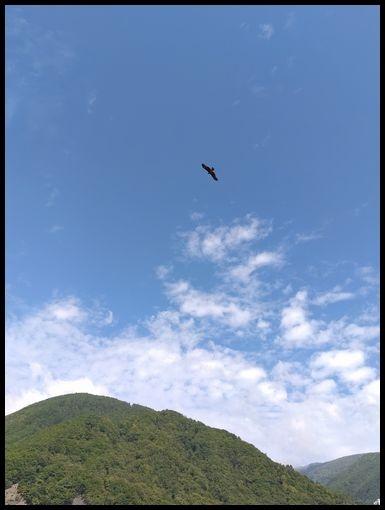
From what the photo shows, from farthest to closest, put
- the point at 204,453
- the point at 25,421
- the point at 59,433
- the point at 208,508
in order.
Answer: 1. the point at 25,421
2. the point at 204,453
3. the point at 59,433
4. the point at 208,508

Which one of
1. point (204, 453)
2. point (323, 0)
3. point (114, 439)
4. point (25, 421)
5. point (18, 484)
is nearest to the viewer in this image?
point (323, 0)

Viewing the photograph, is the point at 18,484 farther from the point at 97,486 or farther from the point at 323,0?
the point at 323,0

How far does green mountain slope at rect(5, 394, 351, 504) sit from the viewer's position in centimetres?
11800

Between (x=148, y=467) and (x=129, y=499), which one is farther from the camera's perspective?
(x=148, y=467)

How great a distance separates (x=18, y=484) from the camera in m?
114

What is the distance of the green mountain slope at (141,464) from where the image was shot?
387ft

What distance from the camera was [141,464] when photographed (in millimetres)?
145250
